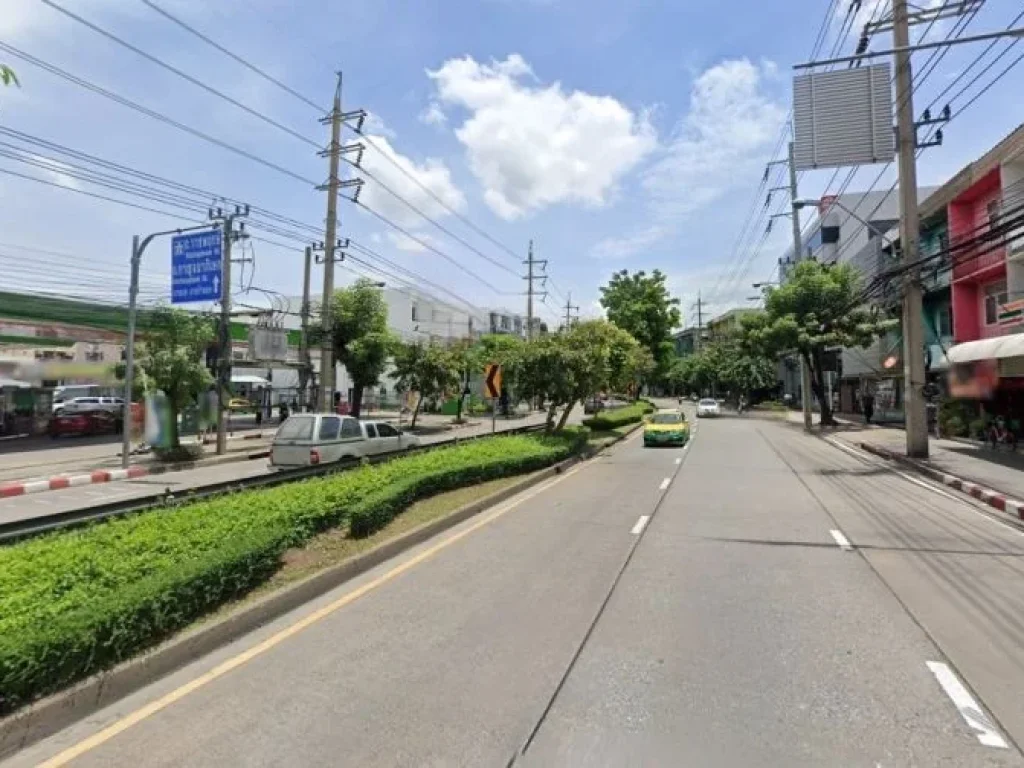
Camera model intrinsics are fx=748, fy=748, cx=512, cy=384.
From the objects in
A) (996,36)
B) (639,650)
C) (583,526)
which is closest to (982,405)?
(996,36)

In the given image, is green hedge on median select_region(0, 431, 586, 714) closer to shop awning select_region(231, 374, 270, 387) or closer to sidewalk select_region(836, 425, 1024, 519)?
sidewalk select_region(836, 425, 1024, 519)

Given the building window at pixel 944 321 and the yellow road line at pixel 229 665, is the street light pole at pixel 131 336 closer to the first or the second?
the yellow road line at pixel 229 665

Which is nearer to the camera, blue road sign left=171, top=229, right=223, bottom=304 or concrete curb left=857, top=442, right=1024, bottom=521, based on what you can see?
concrete curb left=857, top=442, right=1024, bottom=521

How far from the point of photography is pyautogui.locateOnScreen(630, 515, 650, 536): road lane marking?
35.1 ft

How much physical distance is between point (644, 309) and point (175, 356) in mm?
42096

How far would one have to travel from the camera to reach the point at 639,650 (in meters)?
5.65

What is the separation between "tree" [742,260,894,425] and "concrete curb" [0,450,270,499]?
2480cm

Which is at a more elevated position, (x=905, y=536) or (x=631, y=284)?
(x=631, y=284)

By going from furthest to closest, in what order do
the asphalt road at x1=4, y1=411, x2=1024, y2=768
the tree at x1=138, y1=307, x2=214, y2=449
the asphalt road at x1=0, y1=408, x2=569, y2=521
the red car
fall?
the red car
the tree at x1=138, y1=307, x2=214, y2=449
the asphalt road at x1=0, y1=408, x2=569, y2=521
the asphalt road at x1=4, y1=411, x2=1024, y2=768

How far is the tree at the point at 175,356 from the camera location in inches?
885

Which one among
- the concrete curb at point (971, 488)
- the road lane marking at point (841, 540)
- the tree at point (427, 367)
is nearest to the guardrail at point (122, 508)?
the road lane marking at point (841, 540)

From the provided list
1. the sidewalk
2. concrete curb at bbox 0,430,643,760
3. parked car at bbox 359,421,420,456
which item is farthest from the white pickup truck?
the sidewalk

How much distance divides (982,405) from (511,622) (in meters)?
26.6

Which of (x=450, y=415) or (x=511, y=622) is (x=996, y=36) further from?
(x=450, y=415)
